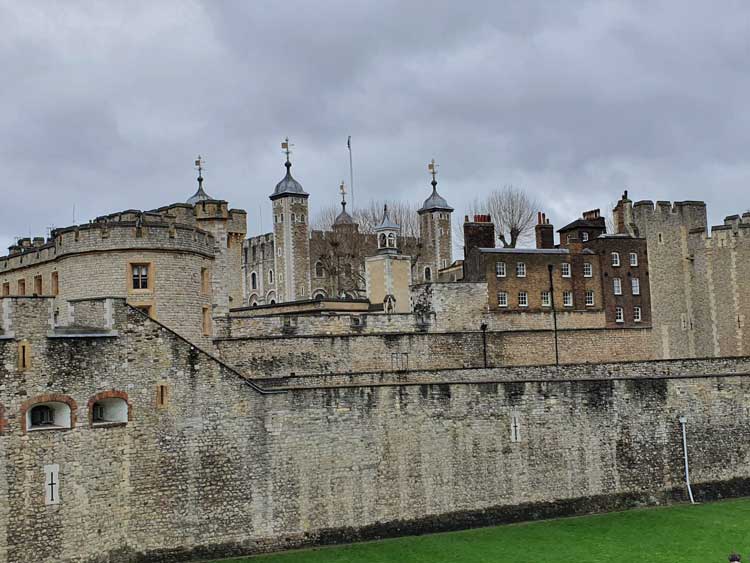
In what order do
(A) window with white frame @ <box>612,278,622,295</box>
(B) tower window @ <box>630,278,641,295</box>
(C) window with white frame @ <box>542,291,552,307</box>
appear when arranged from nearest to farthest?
1. (C) window with white frame @ <box>542,291,552,307</box>
2. (A) window with white frame @ <box>612,278,622,295</box>
3. (B) tower window @ <box>630,278,641,295</box>

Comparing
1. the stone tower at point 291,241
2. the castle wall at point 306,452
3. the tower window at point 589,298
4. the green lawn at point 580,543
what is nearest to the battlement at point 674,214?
the tower window at point 589,298

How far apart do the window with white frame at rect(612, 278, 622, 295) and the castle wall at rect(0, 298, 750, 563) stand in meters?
17.7

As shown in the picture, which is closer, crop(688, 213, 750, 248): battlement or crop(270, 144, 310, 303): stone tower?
crop(688, 213, 750, 248): battlement

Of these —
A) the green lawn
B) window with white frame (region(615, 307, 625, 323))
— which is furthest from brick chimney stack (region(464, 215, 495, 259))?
the green lawn

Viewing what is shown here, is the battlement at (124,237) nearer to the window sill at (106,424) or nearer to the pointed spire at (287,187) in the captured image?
the window sill at (106,424)

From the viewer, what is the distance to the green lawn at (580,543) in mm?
24797

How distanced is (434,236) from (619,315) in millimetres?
41251

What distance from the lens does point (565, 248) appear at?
50469mm

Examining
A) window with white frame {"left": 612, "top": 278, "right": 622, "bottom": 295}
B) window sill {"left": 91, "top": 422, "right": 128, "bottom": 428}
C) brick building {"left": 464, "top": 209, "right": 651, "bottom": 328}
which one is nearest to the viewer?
window sill {"left": 91, "top": 422, "right": 128, "bottom": 428}

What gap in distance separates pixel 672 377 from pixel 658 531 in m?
5.29

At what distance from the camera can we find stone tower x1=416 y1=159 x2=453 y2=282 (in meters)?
89.4

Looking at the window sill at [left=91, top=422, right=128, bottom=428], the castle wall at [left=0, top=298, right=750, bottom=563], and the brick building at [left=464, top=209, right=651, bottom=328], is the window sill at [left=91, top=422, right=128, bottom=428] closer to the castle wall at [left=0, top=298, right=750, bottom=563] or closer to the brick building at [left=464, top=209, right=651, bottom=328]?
the castle wall at [left=0, top=298, right=750, bottom=563]

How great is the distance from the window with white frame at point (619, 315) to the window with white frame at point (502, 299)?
608cm

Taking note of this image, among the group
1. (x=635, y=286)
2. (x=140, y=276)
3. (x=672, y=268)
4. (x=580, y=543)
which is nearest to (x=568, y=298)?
(x=635, y=286)
